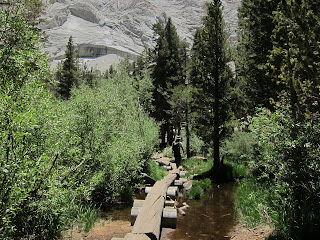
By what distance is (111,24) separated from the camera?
473 feet

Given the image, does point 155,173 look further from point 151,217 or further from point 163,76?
point 163,76

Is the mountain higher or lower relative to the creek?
higher

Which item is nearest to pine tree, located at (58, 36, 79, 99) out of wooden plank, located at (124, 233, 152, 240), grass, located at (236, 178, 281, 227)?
grass, located at (236, 178, 281, 227)

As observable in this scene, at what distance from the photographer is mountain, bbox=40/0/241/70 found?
391 feet

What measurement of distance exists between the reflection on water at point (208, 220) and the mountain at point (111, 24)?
100823 mm

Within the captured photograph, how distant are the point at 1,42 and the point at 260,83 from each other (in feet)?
51.5

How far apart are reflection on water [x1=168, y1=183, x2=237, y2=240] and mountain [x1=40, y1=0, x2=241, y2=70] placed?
101 meters

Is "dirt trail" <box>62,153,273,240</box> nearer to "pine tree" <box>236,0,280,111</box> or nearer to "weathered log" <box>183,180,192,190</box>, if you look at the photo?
"weathered log" <box>183,180,192,190</box>

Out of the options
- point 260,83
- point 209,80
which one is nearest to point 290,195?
point 260,83

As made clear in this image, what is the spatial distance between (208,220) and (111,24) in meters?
148

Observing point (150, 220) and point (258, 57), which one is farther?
point (258, 57)

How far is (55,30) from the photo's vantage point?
420ft

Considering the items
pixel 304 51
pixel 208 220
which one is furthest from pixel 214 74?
pixel 304 51

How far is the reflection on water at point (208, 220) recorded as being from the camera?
26.3 feet
